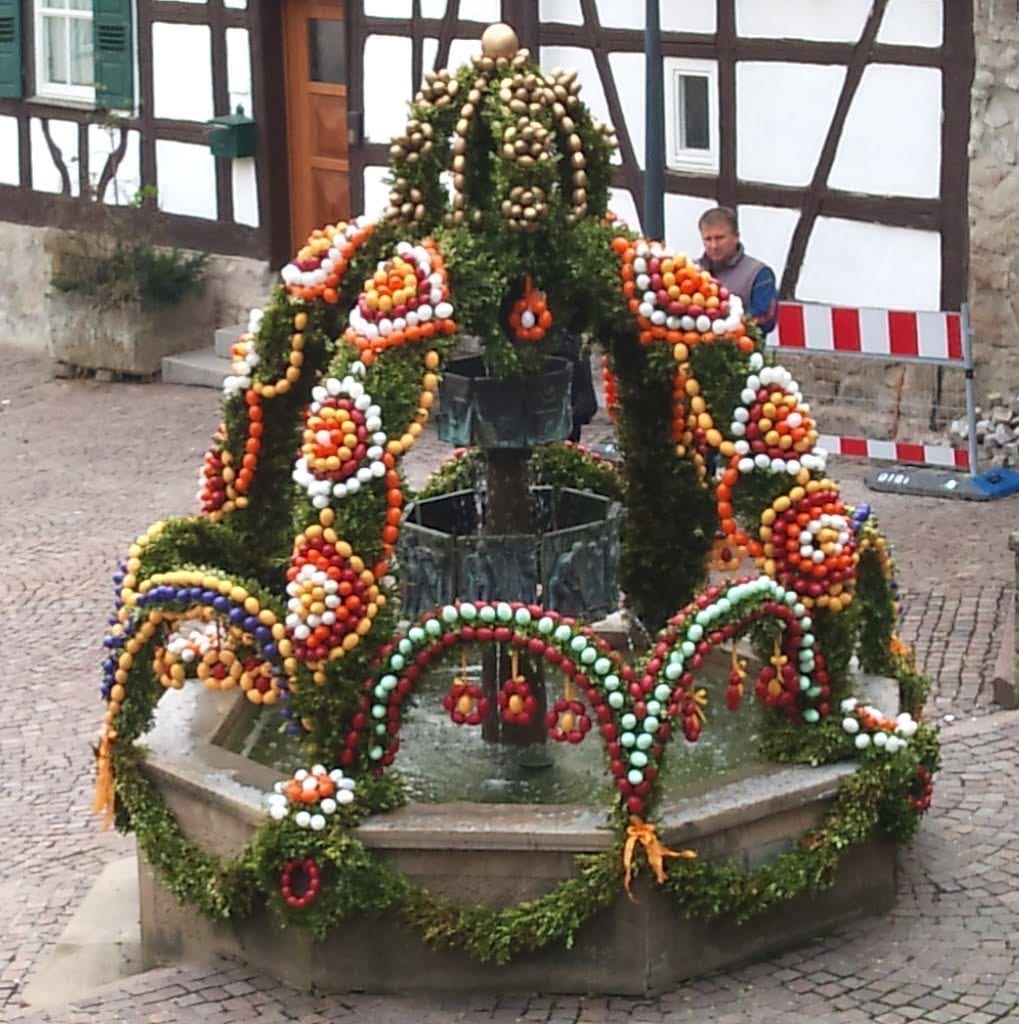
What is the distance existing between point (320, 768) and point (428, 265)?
5.11 ft

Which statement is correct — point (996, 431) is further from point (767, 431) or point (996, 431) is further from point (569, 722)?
point (569, 722)

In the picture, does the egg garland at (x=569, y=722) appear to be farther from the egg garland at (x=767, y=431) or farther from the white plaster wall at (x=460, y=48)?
the white plaster wall at (x=460, y=48)

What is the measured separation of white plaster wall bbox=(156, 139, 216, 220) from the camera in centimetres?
1770

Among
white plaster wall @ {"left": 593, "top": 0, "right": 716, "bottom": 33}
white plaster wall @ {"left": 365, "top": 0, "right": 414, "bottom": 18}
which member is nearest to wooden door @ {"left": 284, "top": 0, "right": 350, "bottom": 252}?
white plaster wall @ {"left": 365, "top": 0, "right": 414, "bottom": 18}

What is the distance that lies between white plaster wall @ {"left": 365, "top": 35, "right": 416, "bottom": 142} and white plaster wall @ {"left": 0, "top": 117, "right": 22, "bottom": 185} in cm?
378

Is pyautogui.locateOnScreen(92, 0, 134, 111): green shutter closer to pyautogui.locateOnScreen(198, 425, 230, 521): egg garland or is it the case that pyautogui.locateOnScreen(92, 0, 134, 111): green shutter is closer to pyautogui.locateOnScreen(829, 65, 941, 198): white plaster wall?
pyautogui.locateOnScreen(829, 65, 941, 198): white plaster wall

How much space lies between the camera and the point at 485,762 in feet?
27.6

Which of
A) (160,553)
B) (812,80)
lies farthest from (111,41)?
(160,553)

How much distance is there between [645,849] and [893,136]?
7.64 meters

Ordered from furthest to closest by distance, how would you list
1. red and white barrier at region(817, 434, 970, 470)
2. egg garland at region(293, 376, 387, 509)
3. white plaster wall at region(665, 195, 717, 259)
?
white plaster wall at region(665, 195, 717, 259) → red and white barrier at region(817, 434, 970, 470) → egg garland at region(293, 376, 387, 509)

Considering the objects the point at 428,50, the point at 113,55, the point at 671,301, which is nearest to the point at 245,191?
the point at 113,55

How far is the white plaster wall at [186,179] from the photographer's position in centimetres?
1770

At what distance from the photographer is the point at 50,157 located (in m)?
18.8

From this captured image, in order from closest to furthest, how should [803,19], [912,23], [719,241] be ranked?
[719,241], [912,23], [803,19]
